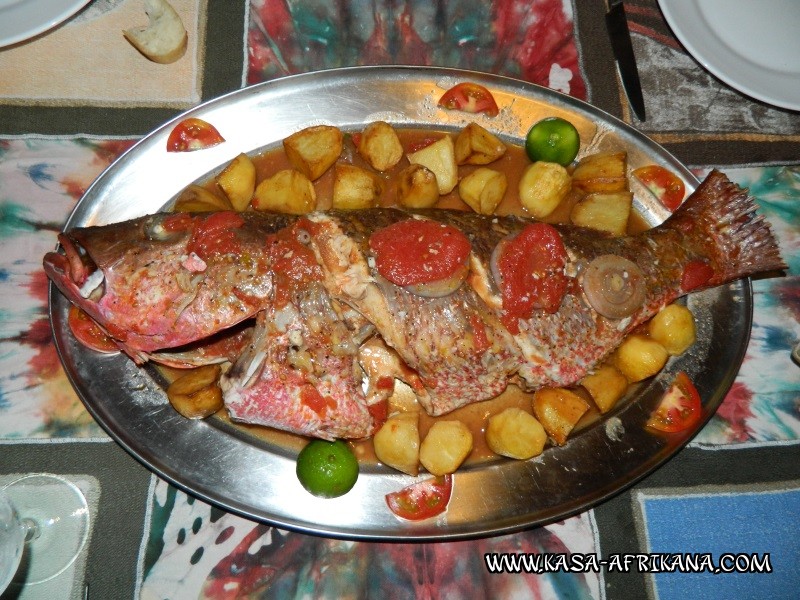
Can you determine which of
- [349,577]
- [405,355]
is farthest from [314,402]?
[349,577]

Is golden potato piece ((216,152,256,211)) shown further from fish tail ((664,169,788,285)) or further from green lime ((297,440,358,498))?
fish tail ((664,169,788,285))

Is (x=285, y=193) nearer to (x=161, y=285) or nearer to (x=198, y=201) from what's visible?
(x=198, y=201)

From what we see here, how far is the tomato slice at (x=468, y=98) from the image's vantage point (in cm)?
313

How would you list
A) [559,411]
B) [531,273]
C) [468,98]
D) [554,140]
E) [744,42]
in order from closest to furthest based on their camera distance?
[531,273]
[559,411]
[554,140]
[468,98]
[744,42]

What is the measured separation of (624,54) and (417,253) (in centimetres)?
197

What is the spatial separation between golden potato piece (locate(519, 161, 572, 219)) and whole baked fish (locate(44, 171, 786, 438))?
1.19 ft

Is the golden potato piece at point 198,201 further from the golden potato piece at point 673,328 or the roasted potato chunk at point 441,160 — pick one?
the golden potato piece at point 673,328

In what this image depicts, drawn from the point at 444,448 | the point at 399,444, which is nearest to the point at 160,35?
the point at 399,444

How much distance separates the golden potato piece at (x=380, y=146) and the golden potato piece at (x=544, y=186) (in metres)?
0.66

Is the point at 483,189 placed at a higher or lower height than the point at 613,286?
higher

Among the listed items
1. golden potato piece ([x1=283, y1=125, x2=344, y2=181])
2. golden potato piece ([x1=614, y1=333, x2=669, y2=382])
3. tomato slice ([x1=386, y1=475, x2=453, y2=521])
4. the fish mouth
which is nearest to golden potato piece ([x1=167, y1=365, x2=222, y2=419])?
the fish mouth

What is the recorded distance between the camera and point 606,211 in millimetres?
2979

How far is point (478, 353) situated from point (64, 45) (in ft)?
9.24

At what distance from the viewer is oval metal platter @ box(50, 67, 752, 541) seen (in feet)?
8.66
